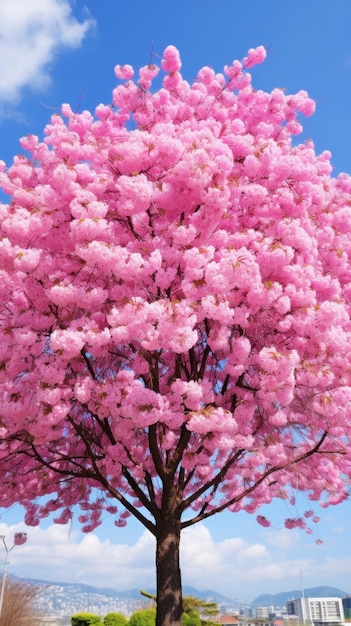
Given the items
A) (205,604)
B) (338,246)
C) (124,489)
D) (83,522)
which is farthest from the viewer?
(205,604)

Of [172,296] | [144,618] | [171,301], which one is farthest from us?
[144,618]

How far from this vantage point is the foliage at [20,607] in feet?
62.2

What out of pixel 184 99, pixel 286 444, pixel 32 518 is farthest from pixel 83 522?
pixel 184 99

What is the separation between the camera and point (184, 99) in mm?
14172

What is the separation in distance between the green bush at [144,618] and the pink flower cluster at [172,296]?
35.9ft

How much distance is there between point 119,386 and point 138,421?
805mm

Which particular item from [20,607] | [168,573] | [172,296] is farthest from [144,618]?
[172,296]

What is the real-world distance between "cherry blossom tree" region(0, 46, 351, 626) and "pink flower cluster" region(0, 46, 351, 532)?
36 millimetres

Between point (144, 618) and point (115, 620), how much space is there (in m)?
2.14

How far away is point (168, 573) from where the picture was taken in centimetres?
1084

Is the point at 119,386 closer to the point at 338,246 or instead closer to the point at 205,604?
the point at 338,246

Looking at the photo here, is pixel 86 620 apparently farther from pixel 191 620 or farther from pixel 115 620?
pixel 191 620

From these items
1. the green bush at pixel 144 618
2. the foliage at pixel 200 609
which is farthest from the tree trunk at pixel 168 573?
the foliage at pixel 200 609

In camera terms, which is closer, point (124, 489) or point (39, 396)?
point (39, 396)
